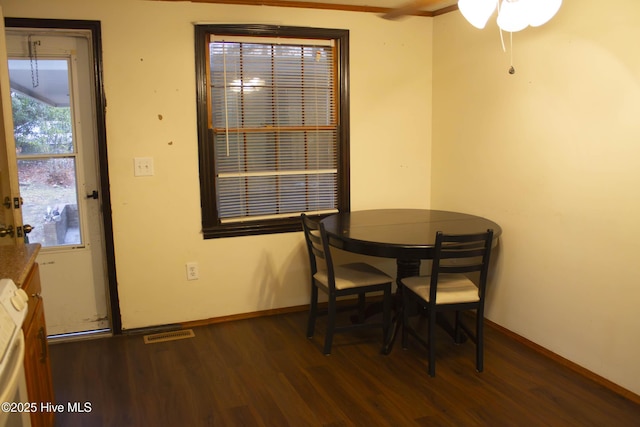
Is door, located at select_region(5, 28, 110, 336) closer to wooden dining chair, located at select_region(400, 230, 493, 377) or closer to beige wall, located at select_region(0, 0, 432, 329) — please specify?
beige wall, located at select_region(0, 0, 432, 329)

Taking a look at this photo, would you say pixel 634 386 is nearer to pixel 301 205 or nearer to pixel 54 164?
pixel 301 205

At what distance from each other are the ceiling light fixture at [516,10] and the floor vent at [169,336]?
2.52m

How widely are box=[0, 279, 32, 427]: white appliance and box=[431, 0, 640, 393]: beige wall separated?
2557mm

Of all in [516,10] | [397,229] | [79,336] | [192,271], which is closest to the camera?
[516,10]

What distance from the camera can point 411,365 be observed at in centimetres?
285

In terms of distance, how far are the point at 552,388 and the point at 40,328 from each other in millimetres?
2425

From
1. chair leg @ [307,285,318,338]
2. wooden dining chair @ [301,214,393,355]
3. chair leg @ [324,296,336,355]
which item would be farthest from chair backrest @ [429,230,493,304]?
chair leg @ [307,285,318,338]

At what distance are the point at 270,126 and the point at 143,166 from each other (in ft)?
2.91

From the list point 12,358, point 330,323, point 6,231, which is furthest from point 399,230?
point 12,358

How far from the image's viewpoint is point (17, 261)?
2.00m

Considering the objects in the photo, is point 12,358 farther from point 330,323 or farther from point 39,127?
point 39,127

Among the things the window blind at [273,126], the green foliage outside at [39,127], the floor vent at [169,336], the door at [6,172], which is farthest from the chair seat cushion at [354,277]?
the green foliage outside at [39,127]

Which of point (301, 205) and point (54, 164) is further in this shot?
point (301, 205)

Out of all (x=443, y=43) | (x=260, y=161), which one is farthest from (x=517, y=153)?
(x=260, y=161)
